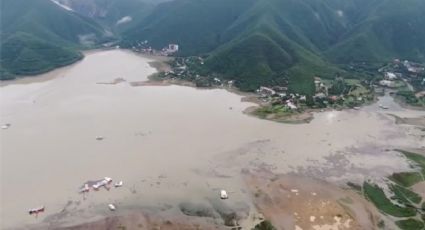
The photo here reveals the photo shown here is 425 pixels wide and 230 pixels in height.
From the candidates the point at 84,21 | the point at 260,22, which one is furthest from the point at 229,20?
the point at 84,21

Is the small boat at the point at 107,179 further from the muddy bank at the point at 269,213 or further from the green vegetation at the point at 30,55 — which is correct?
the green vegetation at the point at 30,55

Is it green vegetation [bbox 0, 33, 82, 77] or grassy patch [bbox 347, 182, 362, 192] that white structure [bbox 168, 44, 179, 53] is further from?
grassy patch [bbox 347, 182, 362, 192]

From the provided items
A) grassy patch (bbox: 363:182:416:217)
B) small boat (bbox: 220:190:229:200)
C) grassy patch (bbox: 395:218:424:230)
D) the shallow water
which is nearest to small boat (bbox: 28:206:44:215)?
the shallow water

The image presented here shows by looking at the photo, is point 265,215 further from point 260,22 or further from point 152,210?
point 260,22

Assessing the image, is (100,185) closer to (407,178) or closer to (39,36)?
(407,178)

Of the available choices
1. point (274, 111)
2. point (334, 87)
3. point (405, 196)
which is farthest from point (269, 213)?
point (334, 87)

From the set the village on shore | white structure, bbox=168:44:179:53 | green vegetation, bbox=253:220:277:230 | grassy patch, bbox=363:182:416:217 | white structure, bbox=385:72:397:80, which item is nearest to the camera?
green vegetation, bbox=253:220:277:230
